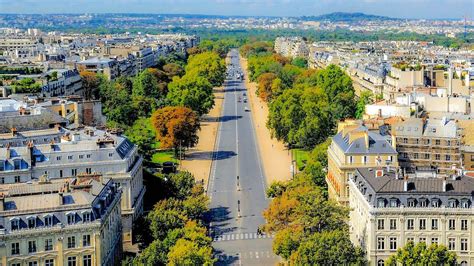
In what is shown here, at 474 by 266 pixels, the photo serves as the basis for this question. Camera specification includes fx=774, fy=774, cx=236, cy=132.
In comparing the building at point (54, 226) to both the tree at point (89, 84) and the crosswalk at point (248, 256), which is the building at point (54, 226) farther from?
the tree at point (89, 84)

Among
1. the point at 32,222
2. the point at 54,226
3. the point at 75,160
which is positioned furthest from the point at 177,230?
the point at 75,160

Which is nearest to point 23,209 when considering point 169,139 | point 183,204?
point 183,204

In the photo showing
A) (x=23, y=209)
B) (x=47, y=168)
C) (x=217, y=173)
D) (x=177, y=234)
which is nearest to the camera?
(x=23, y=209)

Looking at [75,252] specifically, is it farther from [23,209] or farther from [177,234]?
[177,234]

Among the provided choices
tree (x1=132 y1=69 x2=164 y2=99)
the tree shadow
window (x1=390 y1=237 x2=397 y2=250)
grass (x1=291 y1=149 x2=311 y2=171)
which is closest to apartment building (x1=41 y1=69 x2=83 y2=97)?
tree (x1=132 y1=69 x2=164 y2=99)

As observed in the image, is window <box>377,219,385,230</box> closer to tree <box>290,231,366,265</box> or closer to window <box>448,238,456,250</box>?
tree <box>290,231,366,265</box>

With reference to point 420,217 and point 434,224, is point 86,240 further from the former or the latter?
point 434,224
